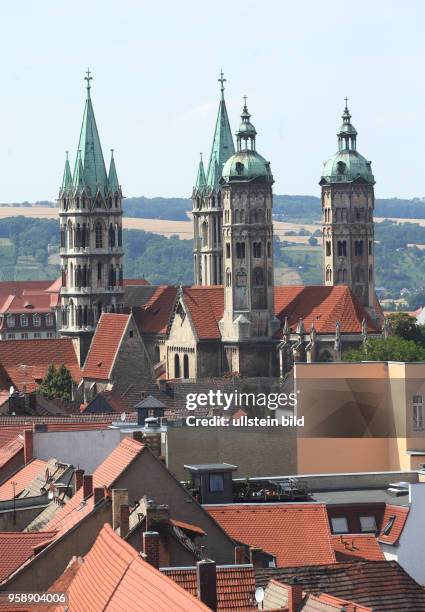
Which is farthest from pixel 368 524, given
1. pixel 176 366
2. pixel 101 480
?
pixel 176 366

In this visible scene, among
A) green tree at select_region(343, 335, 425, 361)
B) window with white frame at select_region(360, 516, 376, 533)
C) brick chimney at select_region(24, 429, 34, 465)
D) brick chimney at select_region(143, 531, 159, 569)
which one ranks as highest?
brick chimney at select_region(143, 531, 159, 569)

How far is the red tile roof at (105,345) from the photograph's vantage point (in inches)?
5625

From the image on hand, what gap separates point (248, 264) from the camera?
151125 millimetres

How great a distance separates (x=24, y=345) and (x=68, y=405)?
3248 cm

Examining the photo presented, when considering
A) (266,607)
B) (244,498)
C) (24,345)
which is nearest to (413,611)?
(266,607)

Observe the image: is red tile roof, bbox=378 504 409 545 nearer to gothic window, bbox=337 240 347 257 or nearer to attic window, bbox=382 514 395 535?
attic window, bbox=382 514 395 535

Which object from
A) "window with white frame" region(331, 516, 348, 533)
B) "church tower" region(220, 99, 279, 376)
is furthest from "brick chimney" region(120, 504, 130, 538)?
"church tower" region(220, 99, 279, 376)

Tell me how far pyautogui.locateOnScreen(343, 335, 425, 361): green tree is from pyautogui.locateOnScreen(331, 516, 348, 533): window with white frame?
72.4 m

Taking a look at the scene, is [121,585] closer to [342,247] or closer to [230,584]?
[230,584]

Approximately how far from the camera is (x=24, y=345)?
14338 centimetres

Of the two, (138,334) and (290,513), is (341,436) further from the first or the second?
(138,334)

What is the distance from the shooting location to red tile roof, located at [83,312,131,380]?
142875 millimetres

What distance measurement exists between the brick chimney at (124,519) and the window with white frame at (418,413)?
85.3 feet

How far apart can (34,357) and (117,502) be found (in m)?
101
